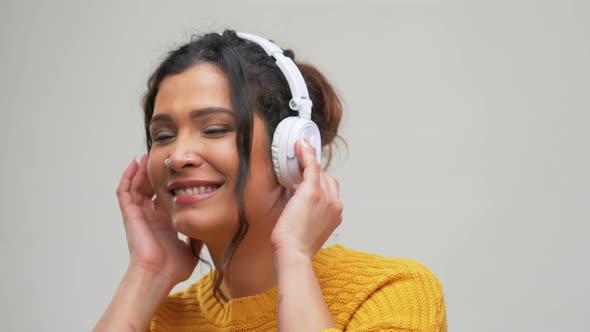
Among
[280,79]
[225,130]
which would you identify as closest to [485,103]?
[280,79]

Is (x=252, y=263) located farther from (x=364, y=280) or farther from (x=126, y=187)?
(x=126, y=187)

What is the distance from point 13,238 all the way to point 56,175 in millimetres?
255

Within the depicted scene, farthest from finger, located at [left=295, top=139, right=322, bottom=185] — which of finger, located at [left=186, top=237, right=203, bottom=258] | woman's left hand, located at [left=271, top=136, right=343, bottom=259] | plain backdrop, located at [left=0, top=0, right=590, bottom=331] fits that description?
plain backdrop, located at [left=0, top=0, right=590, bottom=331]

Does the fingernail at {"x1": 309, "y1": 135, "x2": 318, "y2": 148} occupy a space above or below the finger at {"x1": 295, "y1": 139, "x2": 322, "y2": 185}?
above

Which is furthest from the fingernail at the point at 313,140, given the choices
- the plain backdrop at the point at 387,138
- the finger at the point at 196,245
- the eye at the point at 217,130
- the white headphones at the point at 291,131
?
the plain backdrop at the point at 387,138

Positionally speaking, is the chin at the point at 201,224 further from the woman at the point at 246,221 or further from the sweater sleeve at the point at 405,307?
the sweater sleeve at the point at 405,307

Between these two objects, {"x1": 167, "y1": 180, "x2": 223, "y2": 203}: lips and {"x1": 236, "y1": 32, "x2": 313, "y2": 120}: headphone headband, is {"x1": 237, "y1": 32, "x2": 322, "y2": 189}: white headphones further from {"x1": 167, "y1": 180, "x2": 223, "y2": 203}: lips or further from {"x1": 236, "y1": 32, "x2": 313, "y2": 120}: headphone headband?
{"x1": 167, "y1": 180, "x2": 223, "y2": 203}: lips

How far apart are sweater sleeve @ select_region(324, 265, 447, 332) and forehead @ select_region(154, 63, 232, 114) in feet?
1.64

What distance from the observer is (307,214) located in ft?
4.98

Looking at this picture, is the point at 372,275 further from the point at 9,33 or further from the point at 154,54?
the point at 9,33

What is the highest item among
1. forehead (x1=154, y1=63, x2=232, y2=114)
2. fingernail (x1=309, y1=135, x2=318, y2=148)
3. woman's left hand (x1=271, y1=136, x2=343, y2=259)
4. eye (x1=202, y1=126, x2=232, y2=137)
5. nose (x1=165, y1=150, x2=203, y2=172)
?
forehead (x1=154, y1=63, x2=232, y2=114)

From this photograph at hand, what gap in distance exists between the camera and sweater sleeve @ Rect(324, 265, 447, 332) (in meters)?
1.51

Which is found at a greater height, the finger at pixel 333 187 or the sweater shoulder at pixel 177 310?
the finger at pixel 333 187

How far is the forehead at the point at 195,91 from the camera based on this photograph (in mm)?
1603
